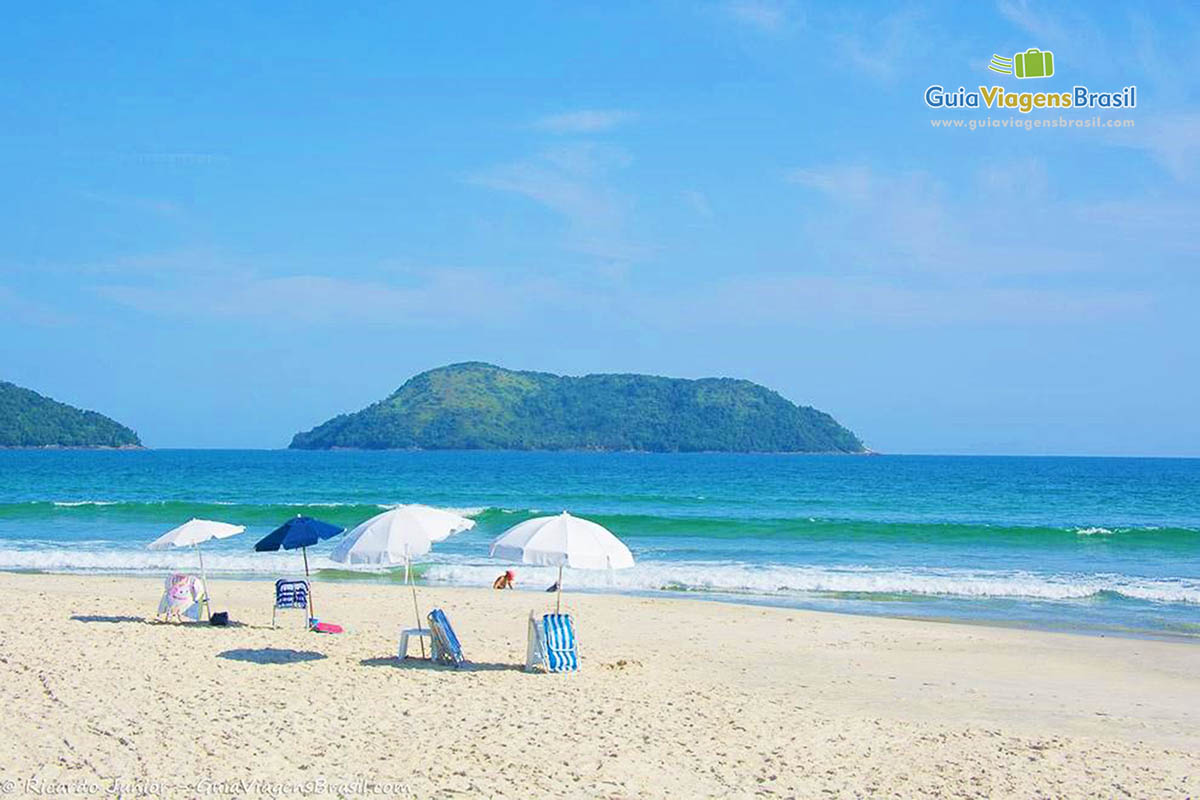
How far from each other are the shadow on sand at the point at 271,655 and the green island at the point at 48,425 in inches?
5805

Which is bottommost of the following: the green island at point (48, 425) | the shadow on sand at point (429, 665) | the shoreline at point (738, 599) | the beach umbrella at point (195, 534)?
the shoreline at point (738, 599)

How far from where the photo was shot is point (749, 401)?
160125mm

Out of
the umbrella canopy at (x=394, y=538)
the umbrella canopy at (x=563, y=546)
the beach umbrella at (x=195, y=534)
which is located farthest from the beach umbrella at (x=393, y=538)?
the beach umbrella at (x=195, y=534)

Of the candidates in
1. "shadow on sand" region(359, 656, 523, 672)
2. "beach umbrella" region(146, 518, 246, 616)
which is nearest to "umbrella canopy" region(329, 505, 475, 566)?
"shadow on sand" region(359, 656, 523, 672)

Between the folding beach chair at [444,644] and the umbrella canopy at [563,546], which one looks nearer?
the umbrella canopy at [563,546]

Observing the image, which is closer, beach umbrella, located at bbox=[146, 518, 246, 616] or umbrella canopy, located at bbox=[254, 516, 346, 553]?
umbrella canopy, located at bbox=[254, 516, 346, 553]

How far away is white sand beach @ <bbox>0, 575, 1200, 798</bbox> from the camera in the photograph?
800cm

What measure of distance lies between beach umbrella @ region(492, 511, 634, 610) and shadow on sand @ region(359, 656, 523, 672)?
1.40m

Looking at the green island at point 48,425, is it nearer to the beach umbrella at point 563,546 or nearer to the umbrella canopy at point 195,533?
the umbrella canopy at point 195,533

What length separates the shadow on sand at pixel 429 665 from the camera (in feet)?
39.8

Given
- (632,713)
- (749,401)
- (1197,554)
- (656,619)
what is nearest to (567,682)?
(632,713)

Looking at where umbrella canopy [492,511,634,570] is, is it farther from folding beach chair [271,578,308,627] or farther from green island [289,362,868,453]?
green island [289,362,868,453]

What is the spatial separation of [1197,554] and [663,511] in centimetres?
1904

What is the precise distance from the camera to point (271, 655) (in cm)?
1255
